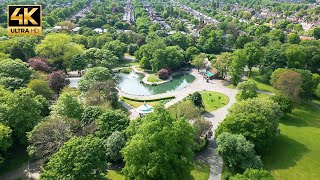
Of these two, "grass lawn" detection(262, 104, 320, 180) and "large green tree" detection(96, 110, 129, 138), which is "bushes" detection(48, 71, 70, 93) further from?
"grass lawn" detection(262, 104, 320, 180)

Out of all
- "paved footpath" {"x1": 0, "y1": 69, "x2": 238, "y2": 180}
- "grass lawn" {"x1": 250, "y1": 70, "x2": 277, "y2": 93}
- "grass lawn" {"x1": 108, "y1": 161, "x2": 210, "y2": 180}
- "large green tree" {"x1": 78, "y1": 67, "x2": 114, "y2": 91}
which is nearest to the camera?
"grass lawn" {"x1": 108, "y1": 161, "x2": 210, "y2": 180}

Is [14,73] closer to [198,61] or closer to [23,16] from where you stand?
[23,16]

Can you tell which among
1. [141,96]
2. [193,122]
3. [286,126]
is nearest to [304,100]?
[286,126]

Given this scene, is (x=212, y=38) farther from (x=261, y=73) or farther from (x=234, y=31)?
(x=261, y=73)

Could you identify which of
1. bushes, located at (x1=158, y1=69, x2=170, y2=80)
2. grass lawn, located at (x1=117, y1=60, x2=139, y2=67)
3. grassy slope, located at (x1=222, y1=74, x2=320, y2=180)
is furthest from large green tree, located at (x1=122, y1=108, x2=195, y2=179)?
grass lawn, located at (x1=117, y1=60, x2=139, y2=67)

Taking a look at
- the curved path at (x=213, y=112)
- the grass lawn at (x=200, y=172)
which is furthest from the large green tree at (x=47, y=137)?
the curved path at (x=213, y=112)

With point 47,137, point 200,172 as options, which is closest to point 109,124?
point 47,137

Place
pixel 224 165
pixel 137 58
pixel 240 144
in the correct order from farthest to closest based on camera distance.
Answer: pixel 137 58 → pixel 224 165 → pixel 240 144
